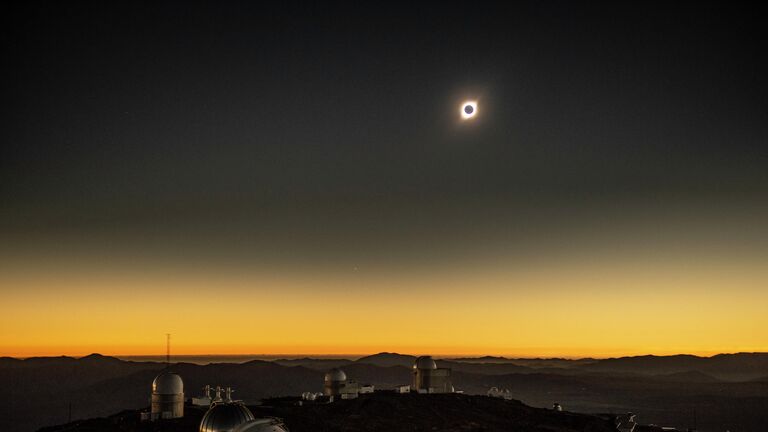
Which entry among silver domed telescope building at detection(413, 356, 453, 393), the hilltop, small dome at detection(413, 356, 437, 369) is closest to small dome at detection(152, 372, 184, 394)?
the hilltop

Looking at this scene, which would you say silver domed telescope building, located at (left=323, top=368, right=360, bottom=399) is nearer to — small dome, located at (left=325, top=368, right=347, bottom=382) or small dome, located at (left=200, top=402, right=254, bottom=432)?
small dome, located at (left=325, top=368, right=347, bottom=382)

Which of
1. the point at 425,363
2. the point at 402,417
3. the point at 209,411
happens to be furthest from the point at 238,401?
the point at 425,363

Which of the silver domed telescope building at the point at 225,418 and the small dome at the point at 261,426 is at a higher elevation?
the small dome at the point at 261,426

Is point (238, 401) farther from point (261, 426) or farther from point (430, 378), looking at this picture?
point (430, 378)

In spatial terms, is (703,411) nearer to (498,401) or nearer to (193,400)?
(498,401)

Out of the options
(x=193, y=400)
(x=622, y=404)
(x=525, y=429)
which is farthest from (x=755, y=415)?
(x=193, y=400)

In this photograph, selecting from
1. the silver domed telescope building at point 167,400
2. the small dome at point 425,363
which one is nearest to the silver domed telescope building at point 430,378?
the small dome at point 425,363

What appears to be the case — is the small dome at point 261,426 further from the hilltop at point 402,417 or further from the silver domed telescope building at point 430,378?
the silver domed telescope building at point 430,378
